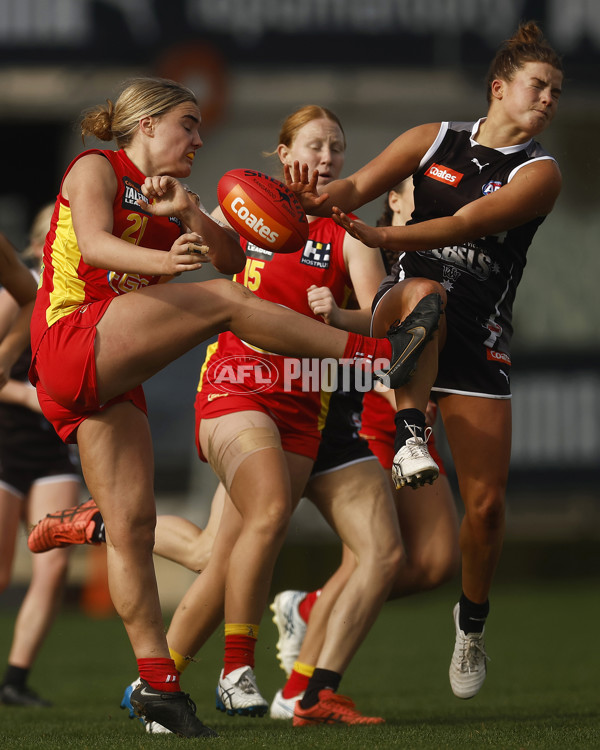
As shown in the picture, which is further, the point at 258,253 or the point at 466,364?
the point at 258,253

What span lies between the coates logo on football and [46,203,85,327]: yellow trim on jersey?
869 mm

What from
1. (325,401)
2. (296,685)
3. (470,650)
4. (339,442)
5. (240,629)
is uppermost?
(325,401)

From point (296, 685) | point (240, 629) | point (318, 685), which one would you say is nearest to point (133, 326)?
point (240, 629)

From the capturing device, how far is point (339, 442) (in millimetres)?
4777

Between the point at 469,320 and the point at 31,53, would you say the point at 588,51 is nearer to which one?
the point at 31,53

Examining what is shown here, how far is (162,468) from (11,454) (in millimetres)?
6146

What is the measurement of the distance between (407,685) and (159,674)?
9.35ft

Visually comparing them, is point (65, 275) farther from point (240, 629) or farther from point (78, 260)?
point (240, 629)

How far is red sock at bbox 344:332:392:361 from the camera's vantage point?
3926 millimetres

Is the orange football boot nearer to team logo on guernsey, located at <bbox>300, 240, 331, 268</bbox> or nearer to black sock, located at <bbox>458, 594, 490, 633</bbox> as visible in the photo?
team logo on guernsey, located at <bbox>300, 240, 331, 268</bbox>

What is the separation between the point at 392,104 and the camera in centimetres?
1302

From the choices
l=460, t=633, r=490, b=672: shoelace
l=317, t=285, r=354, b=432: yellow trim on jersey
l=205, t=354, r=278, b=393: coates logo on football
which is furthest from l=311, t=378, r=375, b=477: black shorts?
l=460, t=633, r=490, b=672: shoelace

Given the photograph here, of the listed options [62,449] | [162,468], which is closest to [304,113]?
[62,449]

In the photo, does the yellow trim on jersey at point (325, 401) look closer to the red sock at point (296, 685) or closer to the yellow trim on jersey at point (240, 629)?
the yellow trim on jersey at point (240, 629)
